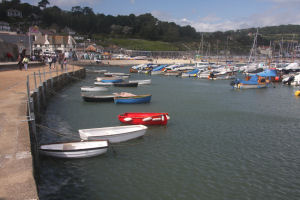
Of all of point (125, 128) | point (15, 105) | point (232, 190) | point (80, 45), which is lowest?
point (232, 190)

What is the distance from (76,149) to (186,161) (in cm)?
564

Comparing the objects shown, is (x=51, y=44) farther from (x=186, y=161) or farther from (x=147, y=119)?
(x=186, y=161)

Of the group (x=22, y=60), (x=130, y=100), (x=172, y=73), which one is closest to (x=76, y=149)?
(x=130, y=100)

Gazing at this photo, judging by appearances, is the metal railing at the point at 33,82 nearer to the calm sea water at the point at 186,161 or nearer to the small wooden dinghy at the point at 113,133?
the calm sea water at the point at 186,161

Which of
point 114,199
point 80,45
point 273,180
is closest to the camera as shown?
point 114,199

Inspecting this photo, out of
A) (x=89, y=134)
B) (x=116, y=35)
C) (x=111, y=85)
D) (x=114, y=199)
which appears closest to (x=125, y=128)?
(x=89, y=134)

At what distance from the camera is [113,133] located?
1616 centimetres

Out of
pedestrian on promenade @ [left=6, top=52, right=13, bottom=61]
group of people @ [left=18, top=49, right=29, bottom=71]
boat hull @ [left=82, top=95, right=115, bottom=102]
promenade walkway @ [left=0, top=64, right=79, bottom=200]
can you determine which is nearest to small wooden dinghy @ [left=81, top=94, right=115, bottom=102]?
boat hull @ [left=82, top=95, right=115, bottom=102]

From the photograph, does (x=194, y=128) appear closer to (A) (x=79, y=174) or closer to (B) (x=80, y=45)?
(A) (x=79, y=174)

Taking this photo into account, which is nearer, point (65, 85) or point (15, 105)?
point (15, 105)

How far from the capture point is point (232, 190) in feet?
38.5

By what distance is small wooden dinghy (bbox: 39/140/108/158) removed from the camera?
13680 millimetres

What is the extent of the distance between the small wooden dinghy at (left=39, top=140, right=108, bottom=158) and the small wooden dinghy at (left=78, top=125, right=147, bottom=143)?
939 mm

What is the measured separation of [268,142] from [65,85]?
31.1m
